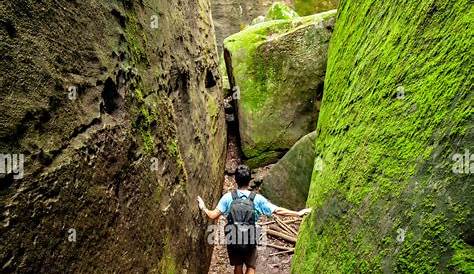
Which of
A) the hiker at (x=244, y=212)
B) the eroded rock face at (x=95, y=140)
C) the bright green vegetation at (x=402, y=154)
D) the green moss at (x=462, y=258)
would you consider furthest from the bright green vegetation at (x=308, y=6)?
the green moss at (x=462, y=258)

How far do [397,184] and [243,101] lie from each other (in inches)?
309

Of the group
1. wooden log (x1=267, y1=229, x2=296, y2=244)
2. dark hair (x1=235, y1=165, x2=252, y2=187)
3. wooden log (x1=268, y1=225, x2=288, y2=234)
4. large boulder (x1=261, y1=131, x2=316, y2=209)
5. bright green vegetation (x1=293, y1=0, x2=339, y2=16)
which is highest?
bright green vegetation (x1=293, y1=0, x2=339, y2=16)

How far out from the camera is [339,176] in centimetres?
402

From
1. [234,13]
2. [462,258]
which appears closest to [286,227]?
[462,258]

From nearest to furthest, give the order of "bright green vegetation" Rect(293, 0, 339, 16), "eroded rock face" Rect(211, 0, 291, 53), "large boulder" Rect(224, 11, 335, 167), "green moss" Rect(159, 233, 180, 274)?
"green moss" Rect(159, 233, 180, 274), "large boulder" Rect(224, 11, 335, 167), "bright green vegetation" Rect(293, 0, 339, 16), "eroded rock face" Rect(211, 0, 291, 53)

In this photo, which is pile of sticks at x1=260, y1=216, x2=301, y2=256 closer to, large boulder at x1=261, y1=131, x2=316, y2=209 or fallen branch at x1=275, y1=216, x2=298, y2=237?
fallen branch at x1=275, y1=216, x2=298, y2=237

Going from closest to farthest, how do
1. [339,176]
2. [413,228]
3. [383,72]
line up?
[413,228], [383,72], [339,176]

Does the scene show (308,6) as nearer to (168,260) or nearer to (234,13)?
(234,13)

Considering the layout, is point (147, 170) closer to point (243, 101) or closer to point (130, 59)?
point (130, 59)

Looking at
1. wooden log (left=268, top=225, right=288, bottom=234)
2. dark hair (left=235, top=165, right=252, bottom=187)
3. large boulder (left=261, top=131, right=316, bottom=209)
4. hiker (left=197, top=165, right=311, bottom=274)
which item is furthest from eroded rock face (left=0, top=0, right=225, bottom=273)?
large boulder (left=261, top=131, right=316, bottom=209)

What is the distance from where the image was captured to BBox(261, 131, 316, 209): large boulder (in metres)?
8.16

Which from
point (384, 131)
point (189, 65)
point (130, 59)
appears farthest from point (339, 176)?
point (189, 65)

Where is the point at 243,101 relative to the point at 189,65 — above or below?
below

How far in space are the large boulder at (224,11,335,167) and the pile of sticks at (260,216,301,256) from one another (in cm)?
243
